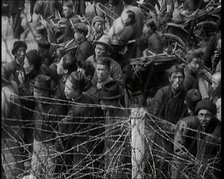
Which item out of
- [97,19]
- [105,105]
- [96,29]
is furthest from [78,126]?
[97,19]

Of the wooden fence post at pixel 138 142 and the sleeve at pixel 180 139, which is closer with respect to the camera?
the wooden fence post at pixel 138 142

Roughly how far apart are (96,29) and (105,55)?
703 millimetres

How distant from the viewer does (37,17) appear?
9141 mm

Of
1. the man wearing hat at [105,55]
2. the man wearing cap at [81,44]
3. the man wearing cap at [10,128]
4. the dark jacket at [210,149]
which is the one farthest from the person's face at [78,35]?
the dark jacket at [210,149]

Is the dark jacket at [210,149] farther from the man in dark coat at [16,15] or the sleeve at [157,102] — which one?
the man in dark coat at [16,15]

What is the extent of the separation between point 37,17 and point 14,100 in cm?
159

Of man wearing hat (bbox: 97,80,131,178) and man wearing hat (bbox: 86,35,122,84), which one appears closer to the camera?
man wearing hat (bbox: 97,80,131,178)

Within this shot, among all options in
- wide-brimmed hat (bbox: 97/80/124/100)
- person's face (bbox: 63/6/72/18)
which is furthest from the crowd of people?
person's face (bbox: 63/6/72/18)

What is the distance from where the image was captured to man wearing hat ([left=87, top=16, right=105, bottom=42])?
8641mm

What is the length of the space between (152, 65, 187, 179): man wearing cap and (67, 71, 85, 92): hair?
73 centimetres

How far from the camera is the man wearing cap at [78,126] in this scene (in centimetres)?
752

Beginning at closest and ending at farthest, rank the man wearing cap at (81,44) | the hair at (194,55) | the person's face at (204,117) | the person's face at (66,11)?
the person's face at (204,117), the hair at (194,55), the man wearing cap at (81,44), the person's face at (66,11)

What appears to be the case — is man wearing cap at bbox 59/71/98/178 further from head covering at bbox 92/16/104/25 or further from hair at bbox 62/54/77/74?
head covering at bbox 92/16/104/25

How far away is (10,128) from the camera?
7.66 meters
